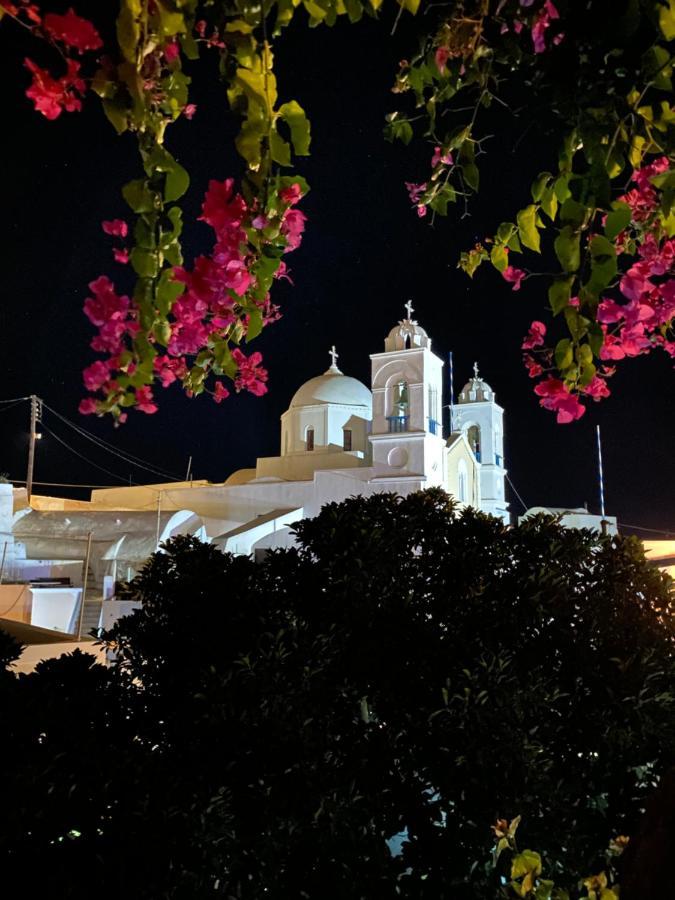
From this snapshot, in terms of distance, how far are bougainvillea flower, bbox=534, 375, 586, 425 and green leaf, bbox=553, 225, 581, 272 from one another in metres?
0.31

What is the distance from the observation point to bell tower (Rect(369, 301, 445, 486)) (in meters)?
22.5

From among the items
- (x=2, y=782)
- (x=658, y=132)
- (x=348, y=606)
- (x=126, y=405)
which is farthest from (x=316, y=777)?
(x=658, y=132)

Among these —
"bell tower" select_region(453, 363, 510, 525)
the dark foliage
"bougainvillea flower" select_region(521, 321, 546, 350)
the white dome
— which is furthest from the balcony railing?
"bougainvillea flower" select_region(521, 321, 546, 350)

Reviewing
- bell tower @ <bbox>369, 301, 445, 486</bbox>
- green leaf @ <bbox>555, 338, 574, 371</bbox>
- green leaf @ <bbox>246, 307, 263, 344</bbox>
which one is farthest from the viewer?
bell tower @ <bbox>369, 301, 445, 486</bbox>

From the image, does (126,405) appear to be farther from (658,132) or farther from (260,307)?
(658,132)

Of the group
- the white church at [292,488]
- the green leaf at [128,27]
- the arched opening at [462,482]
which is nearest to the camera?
the green leaf at [128,27]

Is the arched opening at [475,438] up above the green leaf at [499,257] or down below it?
above

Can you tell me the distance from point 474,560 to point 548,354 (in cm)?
144

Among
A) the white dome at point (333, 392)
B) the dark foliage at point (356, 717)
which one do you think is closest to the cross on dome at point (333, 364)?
the white dome at point (333, 392)

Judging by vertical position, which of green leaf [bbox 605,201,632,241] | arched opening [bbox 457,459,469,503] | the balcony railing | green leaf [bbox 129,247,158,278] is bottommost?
green leaf [bbox 129,247,158,278]

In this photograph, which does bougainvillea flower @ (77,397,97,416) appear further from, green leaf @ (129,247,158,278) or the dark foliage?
the dark foliage

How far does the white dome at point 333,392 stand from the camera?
1113 inches

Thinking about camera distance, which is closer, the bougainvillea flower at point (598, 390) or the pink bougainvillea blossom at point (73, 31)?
the pink bougainvillea blossom at point (73, 31)

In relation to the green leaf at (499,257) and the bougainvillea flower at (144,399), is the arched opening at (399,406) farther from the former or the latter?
the bougainvillea flower at (144,399)
